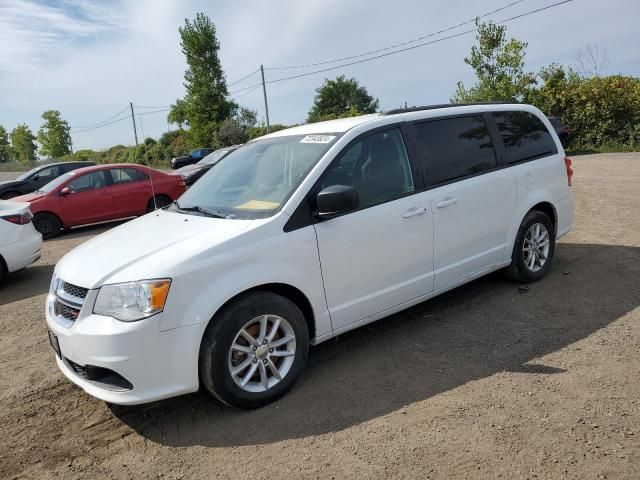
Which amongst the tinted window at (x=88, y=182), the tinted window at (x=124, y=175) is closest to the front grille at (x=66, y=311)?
the tinted window at (x=88, y=182)

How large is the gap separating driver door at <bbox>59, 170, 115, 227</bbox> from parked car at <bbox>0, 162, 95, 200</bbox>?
254 inches

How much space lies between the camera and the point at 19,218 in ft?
24.8

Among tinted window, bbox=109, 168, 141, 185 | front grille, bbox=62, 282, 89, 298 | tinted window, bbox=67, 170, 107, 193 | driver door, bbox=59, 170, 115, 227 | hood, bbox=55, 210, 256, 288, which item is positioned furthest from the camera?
tinted window, bbox=109, 168, 141, 185

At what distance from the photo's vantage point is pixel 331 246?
3725 mm

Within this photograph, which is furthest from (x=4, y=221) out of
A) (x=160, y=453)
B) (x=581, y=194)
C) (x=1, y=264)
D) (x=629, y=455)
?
(x=581, y=194)

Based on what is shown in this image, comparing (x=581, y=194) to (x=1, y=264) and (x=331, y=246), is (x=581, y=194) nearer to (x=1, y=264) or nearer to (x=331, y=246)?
(x=331, y=246)

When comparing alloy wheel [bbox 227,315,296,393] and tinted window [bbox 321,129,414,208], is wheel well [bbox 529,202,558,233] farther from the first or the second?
alloy wheel [bbox 227,315,296,393]

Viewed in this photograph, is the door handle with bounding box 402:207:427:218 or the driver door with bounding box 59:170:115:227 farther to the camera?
the driver door with bounding box 59:170:115:227

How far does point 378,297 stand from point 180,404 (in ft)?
5.34

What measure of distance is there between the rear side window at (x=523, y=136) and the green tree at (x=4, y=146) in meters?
103

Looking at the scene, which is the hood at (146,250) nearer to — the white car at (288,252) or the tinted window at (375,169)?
the white car at (288,252)

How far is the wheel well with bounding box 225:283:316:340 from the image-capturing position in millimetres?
3555

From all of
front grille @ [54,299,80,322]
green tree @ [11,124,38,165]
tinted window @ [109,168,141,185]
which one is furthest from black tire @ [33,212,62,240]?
green tree @ [11,124,38,165]

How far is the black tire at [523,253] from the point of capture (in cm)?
522
